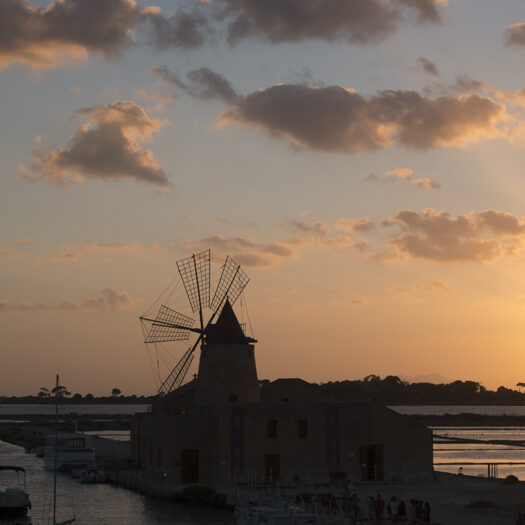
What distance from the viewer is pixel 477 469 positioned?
59781mm

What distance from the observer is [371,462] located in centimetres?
4297

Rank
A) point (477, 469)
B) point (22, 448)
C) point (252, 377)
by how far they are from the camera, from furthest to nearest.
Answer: point (22, 448) → point (477, 469) → point (252, 377)

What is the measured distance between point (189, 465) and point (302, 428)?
554 centimetres

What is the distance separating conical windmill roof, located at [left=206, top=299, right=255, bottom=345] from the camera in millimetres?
47250

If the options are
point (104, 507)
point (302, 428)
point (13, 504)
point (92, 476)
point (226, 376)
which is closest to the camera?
point (13, 504)

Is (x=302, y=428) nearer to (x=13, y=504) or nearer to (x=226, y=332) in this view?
(x=226, y=332)

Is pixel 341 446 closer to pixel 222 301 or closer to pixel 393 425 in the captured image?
pixel 393 425

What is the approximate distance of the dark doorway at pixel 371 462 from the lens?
140 ft

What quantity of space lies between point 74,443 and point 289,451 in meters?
23.4

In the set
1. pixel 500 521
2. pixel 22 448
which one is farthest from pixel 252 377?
pixel 22 448

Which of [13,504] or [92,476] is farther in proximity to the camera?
[92,476]

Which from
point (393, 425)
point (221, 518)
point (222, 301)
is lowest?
point (221, 518)

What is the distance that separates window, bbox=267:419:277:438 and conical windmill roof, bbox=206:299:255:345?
20.0ft

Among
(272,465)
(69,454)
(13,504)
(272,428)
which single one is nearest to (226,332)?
(272,428)
